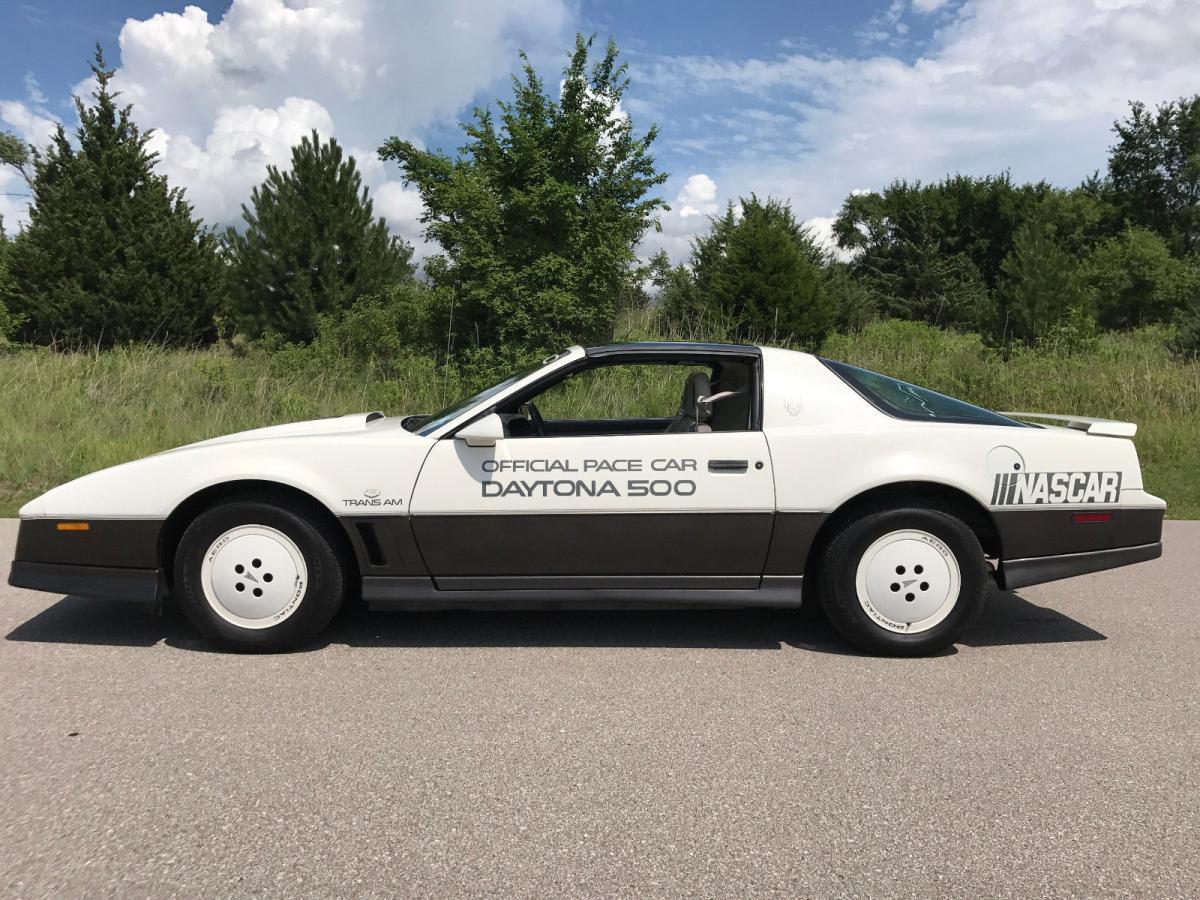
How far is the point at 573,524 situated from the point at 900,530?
1.49 m

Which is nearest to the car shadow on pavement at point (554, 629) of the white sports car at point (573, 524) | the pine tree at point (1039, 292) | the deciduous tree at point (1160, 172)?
the white sports car at point (573, 524)

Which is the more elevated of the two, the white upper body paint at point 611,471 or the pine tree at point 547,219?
the pine tree at point 547,219

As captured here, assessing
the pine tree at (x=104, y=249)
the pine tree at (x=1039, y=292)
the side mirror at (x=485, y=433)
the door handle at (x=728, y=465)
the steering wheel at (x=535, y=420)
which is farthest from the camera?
the pine tree at (x=1039, y=292)

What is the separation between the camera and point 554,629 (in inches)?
163

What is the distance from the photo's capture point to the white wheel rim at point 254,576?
370cm

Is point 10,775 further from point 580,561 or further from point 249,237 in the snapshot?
point 249,237

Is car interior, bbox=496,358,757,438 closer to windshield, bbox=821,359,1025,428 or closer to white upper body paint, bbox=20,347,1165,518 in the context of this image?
white upper body paint, bbox=20,347,1165,518

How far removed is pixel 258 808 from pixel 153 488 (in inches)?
73.4

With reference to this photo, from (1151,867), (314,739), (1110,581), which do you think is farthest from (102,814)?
(1110,581)

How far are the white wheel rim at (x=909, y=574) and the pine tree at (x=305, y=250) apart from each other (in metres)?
19.2

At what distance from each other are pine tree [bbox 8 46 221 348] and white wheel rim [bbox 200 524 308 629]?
19787 millimetres

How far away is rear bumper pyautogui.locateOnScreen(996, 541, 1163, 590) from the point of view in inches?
150

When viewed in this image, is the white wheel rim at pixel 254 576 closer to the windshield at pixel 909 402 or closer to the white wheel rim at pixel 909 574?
the white wheel rim at pixel 909 574

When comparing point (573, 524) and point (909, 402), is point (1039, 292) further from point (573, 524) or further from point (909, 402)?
point (573, 524)
